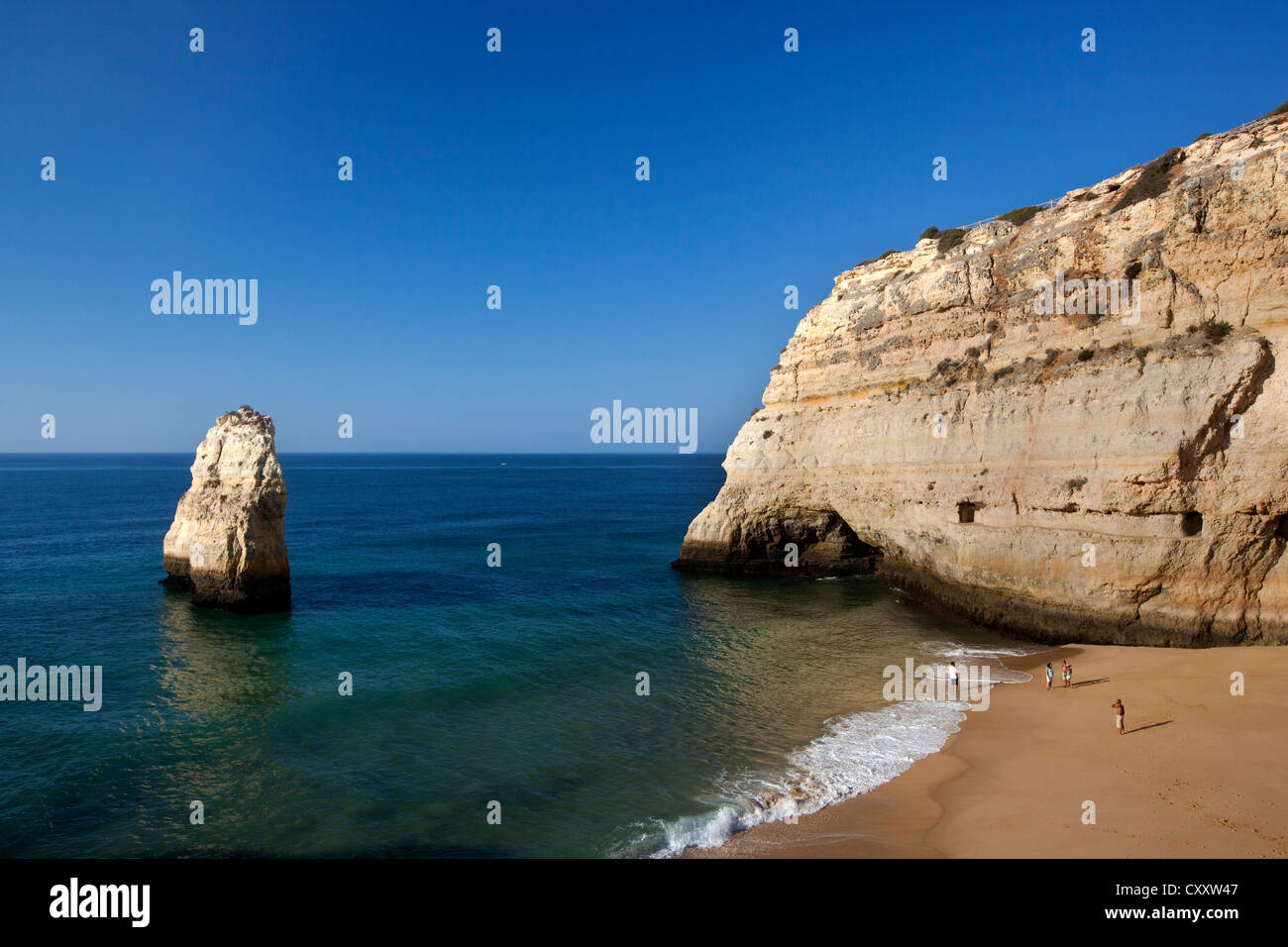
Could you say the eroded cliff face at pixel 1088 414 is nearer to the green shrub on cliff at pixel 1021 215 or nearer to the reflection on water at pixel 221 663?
the green shrub on cliff at pixel 1021 215

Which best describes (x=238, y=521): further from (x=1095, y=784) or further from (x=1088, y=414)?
(x=1088, y=414)

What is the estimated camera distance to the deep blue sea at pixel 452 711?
39.6ft

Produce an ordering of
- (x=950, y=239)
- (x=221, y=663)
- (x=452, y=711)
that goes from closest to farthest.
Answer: (x=452, y=711), (x=221, y=663), (x=950, y=239)

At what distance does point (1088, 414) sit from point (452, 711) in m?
20.6

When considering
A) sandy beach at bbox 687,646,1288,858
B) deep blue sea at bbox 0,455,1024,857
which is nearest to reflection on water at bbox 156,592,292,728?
deep blue sea at bbox 0,455,1024,857

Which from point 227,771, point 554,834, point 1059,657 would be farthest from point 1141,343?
point 227,771

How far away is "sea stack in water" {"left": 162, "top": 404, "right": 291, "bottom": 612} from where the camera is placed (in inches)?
1057

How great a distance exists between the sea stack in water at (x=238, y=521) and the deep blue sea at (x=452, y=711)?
A: 131 centimetres

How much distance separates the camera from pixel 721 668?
2050cm

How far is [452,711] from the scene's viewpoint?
17094 millimetres

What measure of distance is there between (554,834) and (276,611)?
2065cm

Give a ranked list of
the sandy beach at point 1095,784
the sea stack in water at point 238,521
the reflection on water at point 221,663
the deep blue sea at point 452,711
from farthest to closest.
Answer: the sea stack in water at point 238,521 → the reflection on water at point 221,663 → the deep blue sea at point 452,711 → the sandy beach at point 1095,784

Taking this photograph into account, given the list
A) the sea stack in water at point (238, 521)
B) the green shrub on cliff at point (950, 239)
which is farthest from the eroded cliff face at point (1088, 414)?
the sea stack in water at point (238, 521)

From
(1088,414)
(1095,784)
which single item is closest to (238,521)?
(1095,784)
